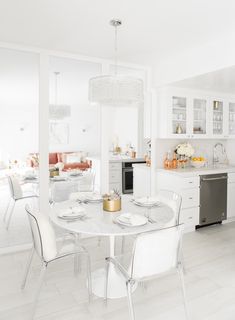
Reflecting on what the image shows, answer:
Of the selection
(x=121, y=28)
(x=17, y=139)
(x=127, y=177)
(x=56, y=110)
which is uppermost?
(x=121, y=28)

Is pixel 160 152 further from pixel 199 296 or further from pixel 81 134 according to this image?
pixel 199 296

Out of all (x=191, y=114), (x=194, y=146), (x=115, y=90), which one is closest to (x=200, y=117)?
(x=191, y=114)

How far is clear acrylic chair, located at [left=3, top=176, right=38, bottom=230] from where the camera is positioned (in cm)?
330

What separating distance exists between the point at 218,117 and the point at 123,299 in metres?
3.35

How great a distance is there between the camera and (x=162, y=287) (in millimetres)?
2465

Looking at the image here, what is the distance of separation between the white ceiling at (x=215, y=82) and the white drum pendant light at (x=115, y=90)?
1.28m

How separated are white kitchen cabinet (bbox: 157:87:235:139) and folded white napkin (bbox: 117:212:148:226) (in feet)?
6.94

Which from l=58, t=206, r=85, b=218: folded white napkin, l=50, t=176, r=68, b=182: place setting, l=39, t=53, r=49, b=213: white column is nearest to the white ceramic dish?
l=50, t=176, r=68, b=182: place setting

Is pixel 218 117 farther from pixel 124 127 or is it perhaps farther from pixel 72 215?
pixel 72 215

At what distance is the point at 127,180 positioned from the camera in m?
4.51

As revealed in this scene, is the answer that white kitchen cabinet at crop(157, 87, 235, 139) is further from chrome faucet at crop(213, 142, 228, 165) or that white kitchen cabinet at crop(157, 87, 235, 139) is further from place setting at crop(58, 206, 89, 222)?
place setting at crop(58, 206, 89, 222)

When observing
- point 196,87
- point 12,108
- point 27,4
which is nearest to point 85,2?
point 27,4

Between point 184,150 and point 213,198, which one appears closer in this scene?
Answer: point 213,198

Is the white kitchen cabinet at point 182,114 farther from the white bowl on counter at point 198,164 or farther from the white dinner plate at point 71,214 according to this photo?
the white dinner plate at point 71,214
